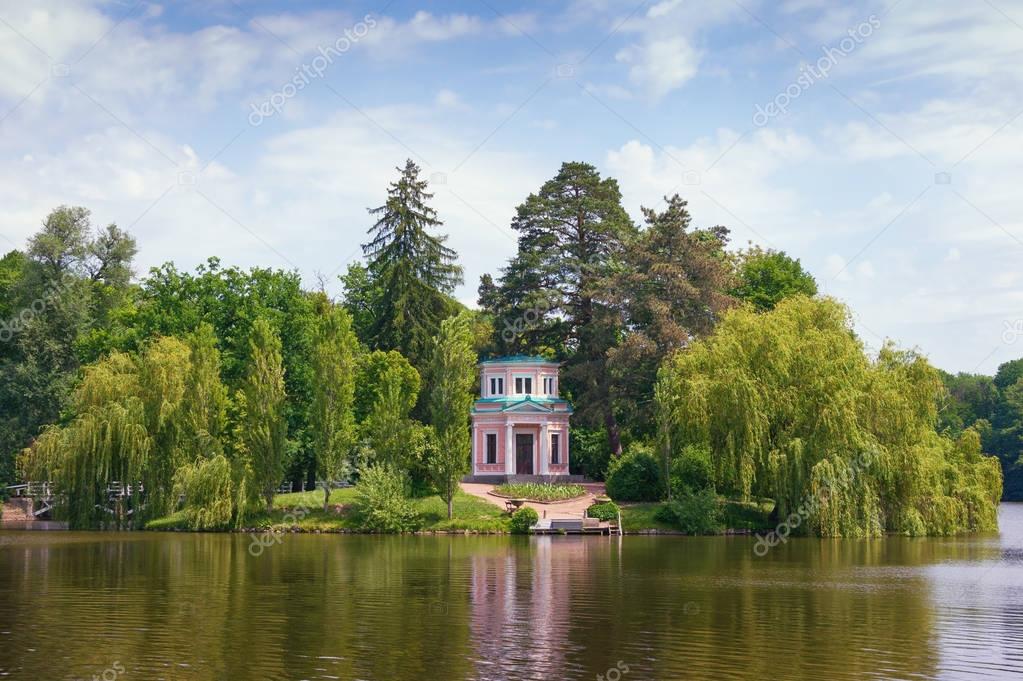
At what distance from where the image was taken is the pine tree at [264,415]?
181 ft

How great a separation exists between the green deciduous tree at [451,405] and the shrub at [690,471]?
432 inches

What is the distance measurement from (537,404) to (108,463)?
27443 millimetres

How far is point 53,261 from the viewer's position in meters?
76.0

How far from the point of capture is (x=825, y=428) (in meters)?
48.0

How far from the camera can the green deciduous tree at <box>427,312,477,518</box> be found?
55.7 meters

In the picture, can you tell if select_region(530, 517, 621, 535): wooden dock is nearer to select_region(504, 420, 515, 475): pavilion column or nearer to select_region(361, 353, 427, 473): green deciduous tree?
select_region(361, 353, 427, 473): green deciduous tree

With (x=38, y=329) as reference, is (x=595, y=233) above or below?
above

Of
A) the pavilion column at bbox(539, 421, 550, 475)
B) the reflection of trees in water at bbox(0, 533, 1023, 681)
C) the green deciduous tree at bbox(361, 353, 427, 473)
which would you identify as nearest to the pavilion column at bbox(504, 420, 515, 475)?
the pavilion column at bbox(539, 421, 550, 475)

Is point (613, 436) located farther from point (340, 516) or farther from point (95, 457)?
point (95, 457)

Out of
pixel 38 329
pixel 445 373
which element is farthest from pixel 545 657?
pixel 38 329

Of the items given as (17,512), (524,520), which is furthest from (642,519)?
(17,512)

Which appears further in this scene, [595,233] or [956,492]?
[595,233]

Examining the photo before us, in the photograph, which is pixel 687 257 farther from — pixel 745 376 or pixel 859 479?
pixel 859 479

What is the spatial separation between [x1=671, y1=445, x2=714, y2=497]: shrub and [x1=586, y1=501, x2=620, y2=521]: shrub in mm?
3488
